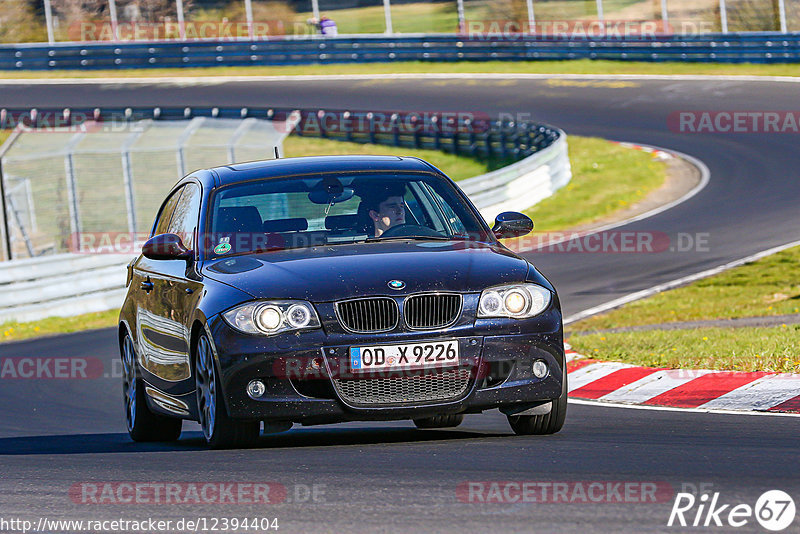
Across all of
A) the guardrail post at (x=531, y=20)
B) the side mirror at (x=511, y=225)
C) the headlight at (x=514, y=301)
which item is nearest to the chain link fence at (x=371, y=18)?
the guardrail post at (x=531, y=20)

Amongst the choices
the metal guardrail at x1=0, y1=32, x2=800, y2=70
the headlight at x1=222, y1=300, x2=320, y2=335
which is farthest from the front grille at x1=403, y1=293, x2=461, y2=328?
the metal guardrail at x1=0, y1=32, x2=800, y2=70

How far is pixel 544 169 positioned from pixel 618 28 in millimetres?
16873

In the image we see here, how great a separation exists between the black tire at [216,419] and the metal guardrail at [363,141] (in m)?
11.7

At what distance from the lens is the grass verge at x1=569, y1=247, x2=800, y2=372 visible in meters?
9.87

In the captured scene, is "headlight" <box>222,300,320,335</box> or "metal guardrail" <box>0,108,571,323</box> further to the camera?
"metal guardrail" <box>0,108,571,323</box>

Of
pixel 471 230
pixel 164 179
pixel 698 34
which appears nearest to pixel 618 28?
pixel 698 34

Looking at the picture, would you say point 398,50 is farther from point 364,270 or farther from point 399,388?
point 399,388

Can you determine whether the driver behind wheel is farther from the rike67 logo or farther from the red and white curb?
the rike67 logo

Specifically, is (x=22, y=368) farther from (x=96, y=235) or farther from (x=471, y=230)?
(x=96, y=235)

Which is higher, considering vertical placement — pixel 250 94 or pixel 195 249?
pixel 195 249

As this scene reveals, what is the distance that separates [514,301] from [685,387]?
2852mm

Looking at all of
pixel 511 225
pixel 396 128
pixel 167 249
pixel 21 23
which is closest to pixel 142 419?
pixel 167 249

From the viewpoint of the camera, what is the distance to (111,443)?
8.27 metres

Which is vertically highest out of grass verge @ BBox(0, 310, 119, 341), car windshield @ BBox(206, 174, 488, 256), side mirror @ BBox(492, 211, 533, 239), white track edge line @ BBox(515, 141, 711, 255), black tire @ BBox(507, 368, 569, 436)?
car windshield @ BBox(206, 174, 488, 256)
